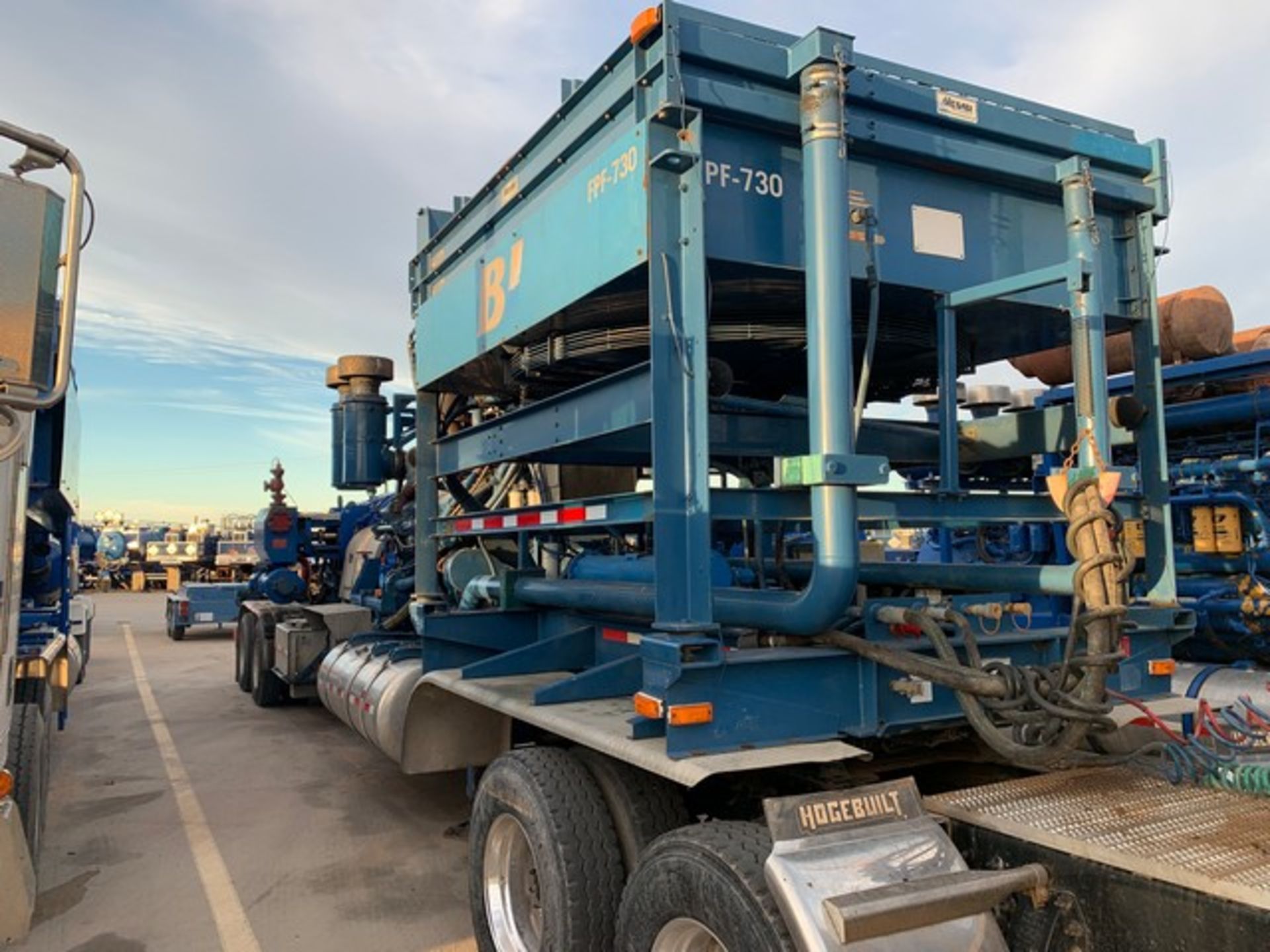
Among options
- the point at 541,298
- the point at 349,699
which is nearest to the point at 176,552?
the point at 349,699

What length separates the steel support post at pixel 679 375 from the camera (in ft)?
9.89

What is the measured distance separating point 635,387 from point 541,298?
0.85 meters

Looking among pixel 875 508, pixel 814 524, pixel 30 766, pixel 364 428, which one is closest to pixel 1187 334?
pixel 875 508

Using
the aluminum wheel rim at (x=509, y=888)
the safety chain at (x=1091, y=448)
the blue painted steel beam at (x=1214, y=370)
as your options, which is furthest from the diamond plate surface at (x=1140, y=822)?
the blue painted steel beam at (x=1214, y=370)

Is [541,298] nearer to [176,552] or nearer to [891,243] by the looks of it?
[891,243]

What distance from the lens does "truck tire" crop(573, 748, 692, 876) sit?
321 cm

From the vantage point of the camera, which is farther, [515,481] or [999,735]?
[515,481]

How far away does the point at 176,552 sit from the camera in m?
30.4

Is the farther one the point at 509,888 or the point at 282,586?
the point at 282,586

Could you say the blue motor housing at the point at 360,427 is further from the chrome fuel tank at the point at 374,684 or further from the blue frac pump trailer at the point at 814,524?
the blue frac pump trailer at the point at 814,524

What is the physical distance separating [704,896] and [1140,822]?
1196mm

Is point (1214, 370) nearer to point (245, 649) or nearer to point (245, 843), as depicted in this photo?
point (245, 843)

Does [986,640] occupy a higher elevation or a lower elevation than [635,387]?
lower

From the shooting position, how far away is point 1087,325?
3.27m
